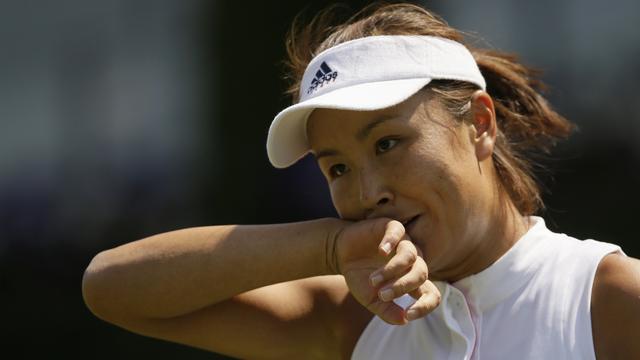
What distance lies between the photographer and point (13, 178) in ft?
23.1

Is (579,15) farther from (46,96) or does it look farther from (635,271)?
(635,271)

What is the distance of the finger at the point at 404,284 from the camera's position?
236 centimetres

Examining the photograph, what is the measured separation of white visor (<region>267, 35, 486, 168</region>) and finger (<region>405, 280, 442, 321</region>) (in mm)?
437

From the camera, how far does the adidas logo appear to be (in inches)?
109

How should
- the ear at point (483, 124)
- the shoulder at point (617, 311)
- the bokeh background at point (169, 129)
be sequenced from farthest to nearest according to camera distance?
the bokeh background at point (169, 129) → the ear at point (483, 124) → the shoulder at point (617, 311)

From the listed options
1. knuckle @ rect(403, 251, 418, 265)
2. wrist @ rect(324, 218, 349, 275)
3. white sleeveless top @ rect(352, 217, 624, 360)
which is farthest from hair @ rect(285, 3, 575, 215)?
knuckle @ rect(403, 251, 418, 265)

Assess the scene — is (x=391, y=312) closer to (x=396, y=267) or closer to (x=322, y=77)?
(x=396, y=267)

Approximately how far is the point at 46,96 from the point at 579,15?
3287 mm

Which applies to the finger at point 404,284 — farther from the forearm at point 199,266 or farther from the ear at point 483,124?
the ear at point 483,124

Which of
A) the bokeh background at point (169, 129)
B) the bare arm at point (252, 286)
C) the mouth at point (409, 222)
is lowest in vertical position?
the bokeh background at point (169, 129)

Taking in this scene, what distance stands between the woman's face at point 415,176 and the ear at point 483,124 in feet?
0.29

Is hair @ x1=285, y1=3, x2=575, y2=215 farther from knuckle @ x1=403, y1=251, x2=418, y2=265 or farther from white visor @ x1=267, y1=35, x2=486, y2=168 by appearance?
knuckle @ x1=403, y1=251, x2=418, y2=265

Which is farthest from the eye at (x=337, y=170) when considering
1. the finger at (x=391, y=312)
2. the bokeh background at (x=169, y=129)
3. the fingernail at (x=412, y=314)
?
the bokeh background at (x=169, y=129)

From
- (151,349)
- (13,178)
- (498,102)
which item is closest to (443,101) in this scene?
(498,102)
